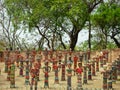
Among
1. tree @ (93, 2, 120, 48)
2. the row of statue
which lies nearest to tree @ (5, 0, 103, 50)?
tree @ (93, 2, 120, 48)

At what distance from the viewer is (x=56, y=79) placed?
19.6 meters

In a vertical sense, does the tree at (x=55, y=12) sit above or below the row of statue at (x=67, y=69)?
above

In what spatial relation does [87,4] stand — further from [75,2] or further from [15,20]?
[15,20]

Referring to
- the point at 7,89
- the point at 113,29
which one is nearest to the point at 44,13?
the point at 113,29

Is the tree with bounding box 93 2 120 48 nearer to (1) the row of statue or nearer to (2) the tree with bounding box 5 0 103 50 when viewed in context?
(2) the tree with bounding box 5 0 103 50

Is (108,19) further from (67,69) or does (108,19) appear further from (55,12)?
(67,69)

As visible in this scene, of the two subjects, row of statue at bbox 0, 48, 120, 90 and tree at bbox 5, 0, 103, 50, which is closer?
row of statue at bbox 0, 48, 120, 90

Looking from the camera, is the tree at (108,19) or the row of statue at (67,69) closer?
the row of statue at (67,69)

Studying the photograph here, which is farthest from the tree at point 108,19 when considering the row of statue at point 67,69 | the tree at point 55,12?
the row of statue at point 67,69

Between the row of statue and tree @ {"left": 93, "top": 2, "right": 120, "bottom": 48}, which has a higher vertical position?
tree @ {"left": 93, "top": 2, "right": 120, "bottom": 48}

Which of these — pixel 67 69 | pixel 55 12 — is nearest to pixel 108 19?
pixel 55 12

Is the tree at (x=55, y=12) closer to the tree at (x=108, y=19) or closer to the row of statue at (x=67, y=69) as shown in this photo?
the tree at (x=108, y=19)

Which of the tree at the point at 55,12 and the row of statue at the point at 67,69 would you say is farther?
the tree at the point at 55,12

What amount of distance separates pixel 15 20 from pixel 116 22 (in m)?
11.3
